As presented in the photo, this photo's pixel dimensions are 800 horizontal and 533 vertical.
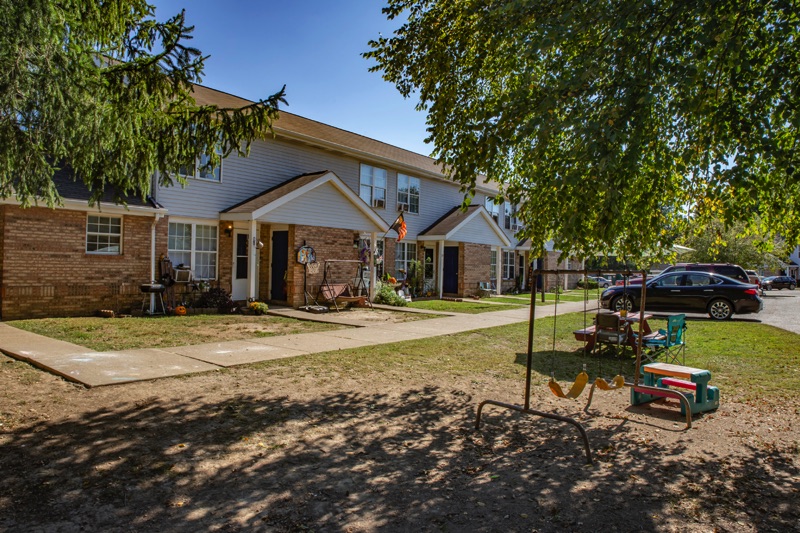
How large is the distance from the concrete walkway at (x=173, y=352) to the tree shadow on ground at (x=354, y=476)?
171cm

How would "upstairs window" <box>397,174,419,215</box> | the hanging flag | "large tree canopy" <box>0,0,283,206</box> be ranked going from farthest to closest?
"upstairs window" <box>397,174,419,215</box>, the hanging flag, "large tree canopy" <box>0,0,283,206</box>

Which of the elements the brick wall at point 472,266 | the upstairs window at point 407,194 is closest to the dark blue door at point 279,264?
the upstairs window at point 407,194

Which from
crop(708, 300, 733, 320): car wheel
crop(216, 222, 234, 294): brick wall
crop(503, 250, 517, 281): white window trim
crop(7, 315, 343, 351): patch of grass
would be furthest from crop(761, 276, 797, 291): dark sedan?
crop(7, 315, 343, 351): patch of grass

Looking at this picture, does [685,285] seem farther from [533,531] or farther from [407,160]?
[533,531]

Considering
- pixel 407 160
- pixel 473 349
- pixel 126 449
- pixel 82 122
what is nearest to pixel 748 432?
pixel 473 349

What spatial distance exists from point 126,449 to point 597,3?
564 cm

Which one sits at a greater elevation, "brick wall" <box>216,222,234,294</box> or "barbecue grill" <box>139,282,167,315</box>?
"brick wall" <box>216,222,234,294</box>

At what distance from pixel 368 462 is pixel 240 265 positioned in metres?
13.3

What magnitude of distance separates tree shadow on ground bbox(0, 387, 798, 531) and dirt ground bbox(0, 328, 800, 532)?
16 millimetres

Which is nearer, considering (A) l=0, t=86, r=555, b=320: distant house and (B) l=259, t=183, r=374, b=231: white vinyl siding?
(A) l=0, t=86, r=555, b=320: distant house

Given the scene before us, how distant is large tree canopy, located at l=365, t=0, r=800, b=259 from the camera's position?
4082 mm

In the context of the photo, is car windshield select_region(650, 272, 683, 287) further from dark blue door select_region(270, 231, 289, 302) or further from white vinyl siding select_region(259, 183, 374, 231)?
dark blue door select_region(270, 231, 289, 302)

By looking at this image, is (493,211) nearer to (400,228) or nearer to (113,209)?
(400,228)

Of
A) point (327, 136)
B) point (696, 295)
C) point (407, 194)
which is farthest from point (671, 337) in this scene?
point (407, 194)
